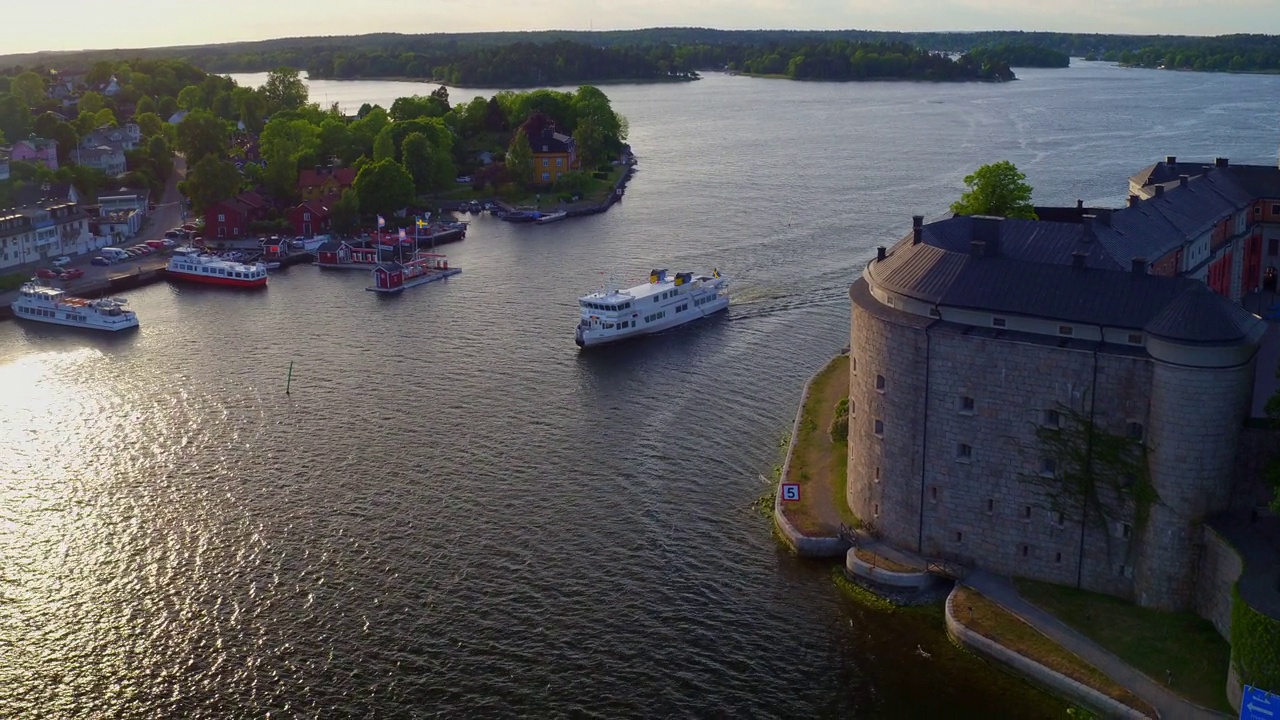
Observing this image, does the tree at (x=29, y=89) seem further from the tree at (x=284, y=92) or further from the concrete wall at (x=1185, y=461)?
the concrete wall at (x=1185, y=461)

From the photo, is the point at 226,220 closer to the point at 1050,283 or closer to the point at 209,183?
the point at 209,183

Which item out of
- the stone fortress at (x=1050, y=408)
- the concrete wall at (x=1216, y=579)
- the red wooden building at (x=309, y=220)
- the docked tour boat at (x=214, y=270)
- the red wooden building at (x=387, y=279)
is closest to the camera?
the concrete wall at (x=1216, y=579)

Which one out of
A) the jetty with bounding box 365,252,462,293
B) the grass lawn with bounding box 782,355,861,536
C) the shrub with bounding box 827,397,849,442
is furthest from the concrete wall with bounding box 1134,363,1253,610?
the jetty with bounding box 365,252,462,293

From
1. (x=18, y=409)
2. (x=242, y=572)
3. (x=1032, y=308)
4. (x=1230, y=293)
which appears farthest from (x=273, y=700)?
(x=1230, y=293)

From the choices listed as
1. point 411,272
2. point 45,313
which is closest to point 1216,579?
point 411,272

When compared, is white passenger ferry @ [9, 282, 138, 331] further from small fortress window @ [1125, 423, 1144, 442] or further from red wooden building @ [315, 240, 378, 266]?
small fortress window @ [1125, 423, 1144, 442]

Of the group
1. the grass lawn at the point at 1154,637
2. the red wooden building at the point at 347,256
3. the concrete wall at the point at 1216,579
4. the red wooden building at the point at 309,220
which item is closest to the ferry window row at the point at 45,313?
the red wooden building at the point at 347,256
